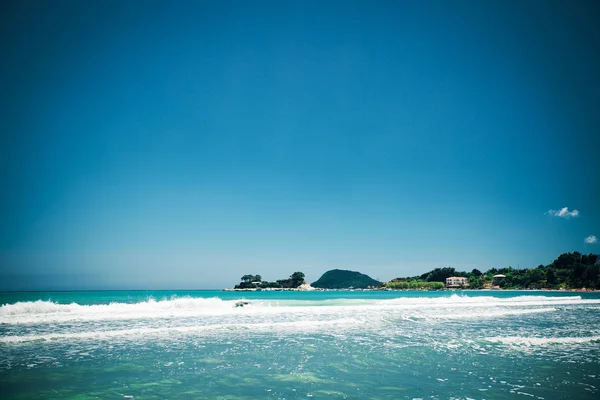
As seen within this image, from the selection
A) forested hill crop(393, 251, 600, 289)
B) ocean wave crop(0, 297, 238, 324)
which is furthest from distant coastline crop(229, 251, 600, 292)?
ocean wave crop(0, 297, 238, 324)

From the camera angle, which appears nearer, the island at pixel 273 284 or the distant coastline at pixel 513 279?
the distant coastline at pixel 513 279

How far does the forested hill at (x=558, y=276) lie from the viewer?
4307 inches

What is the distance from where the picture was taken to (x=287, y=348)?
13.2 metres

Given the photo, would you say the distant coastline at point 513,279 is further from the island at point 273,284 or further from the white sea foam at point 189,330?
the white sea foam at point 189,330

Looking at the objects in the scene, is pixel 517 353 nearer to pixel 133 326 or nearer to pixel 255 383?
pixel 255 383

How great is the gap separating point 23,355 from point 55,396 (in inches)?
236

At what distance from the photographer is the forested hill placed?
109400 millimetres

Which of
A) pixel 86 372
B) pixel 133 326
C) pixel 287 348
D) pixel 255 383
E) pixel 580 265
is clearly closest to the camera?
pixel 255 383

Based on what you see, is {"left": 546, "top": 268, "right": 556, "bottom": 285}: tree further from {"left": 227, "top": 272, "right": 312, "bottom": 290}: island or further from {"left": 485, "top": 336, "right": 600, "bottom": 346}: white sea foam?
{"left": 485, "top": 336, "right": 600, "bottom": 346}: white sea foam

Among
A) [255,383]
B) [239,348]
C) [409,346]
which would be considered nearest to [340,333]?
[409,346]

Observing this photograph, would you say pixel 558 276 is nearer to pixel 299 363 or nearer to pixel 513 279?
pixel 513 279

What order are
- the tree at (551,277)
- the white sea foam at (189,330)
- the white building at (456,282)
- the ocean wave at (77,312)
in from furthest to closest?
1. the white building at (456,282)
2. the tree at (551,277)
3. the ocean wave at (77,312)
4. the white sea foam at (189,330)

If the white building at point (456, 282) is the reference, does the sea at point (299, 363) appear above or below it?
above

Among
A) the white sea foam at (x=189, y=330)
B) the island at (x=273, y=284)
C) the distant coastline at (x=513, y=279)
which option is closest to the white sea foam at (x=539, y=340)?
the white sea foam at (x=189, y=330)
